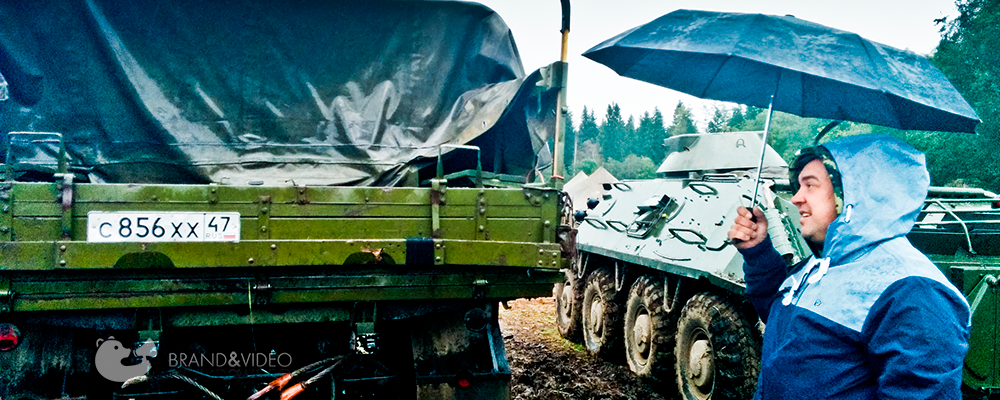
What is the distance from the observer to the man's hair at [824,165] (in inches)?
85.6

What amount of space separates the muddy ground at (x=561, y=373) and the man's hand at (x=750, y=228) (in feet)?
10.1

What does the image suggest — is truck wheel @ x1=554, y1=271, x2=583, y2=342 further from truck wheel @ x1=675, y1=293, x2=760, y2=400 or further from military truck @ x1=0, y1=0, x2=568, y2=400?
military truck @ x1=0, y1=0, x2=568, y2=400

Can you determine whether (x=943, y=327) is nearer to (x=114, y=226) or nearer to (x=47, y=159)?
(x=114, y=226)

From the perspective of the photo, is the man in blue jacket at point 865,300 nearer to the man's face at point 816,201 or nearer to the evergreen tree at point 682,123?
the man's face at point 816,201

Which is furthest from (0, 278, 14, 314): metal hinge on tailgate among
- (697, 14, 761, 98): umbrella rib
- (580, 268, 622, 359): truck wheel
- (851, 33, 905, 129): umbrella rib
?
(580, 268, 622, 359): truck wheel

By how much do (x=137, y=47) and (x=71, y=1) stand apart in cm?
41

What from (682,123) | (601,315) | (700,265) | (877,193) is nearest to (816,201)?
(877,193)

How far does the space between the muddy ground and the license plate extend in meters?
2.57

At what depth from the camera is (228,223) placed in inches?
138

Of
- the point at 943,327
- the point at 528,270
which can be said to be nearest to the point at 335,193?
the point at 528,270

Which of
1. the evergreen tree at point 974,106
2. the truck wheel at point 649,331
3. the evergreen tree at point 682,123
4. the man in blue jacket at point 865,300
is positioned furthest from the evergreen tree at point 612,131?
the man in blue jacket at point 865,300

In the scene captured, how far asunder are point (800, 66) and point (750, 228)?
0.62 m

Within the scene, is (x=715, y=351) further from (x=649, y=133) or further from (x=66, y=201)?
(x=649, y=133)

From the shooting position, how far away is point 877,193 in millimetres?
1934
